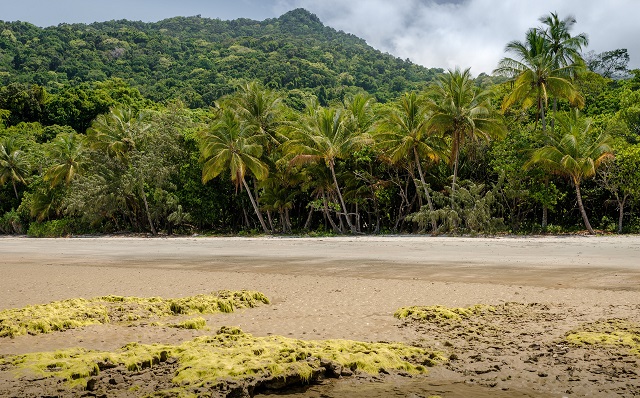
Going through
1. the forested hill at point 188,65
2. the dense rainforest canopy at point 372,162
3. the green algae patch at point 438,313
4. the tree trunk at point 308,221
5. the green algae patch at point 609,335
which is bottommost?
the green algae patch at point 438,313

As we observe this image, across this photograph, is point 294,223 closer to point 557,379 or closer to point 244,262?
point 244,262

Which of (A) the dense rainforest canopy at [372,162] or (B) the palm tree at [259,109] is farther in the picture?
(B) the palm tree at [259,109]

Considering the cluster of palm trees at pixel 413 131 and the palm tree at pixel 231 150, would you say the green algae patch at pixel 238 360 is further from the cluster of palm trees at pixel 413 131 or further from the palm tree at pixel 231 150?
the palm tree at pixel 231 150

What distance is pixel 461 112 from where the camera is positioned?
24.1m

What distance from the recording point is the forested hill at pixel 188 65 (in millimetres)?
70312

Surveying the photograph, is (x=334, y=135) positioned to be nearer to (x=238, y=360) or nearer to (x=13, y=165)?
(x=238, y=360)

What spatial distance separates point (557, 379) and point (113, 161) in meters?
34.5

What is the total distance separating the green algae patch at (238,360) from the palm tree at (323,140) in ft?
70.8

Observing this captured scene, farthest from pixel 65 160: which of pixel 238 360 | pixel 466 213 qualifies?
pixel 238 360

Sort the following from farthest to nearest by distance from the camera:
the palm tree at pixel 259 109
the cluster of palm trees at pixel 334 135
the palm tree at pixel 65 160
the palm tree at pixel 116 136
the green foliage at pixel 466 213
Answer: the palm tree at pixel 65 160 → the palm tree at pixel 116 136 → the palm tree at pixel 259 109 → the cluster of palm trees at pixel 334 135 → the green foliage at pixel 466 213

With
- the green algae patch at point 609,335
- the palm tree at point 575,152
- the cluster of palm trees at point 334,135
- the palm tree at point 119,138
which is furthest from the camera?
the palm tree at point 119,138

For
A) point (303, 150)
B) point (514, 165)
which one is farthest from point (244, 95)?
point (514, 165)

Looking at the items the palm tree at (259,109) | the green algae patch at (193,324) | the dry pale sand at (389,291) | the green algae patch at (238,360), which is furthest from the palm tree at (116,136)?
the green algae patch at (238,360)

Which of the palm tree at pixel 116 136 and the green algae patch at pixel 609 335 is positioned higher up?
the palm tree at pixel 116 136
